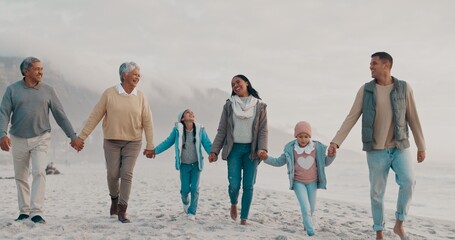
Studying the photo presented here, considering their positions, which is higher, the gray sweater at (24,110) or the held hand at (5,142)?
the gray sweater at (24,110)

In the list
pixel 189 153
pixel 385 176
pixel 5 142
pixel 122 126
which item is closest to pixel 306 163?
pixel 385 176

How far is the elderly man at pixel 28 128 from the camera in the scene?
541 centimetres

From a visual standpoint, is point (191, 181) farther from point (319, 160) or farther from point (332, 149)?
point (332, 149)

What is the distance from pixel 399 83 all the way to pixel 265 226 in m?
2.58

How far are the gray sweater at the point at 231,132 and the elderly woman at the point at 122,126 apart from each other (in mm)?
1162

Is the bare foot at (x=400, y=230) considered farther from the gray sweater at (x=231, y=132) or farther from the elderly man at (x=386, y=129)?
the gray sweater at (x=231, y=132)

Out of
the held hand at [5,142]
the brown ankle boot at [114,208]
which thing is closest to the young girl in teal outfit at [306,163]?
the brown ankle boot at [114,208]

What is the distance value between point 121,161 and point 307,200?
2.63m

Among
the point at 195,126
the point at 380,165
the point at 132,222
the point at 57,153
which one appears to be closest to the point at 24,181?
the point at 132,222

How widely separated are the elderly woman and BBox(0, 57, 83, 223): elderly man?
1.68 ft

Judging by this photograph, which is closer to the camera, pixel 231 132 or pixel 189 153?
pixel 231 132

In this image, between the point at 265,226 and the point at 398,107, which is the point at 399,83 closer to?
the point at 398,107

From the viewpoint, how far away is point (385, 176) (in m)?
4.95

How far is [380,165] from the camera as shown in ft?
16.0
